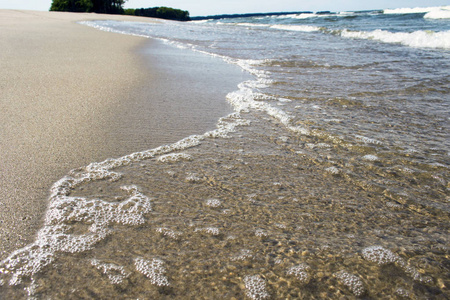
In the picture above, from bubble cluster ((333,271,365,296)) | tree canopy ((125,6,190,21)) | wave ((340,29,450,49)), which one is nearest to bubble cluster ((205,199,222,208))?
bubble cluster ((333,271,365,296))

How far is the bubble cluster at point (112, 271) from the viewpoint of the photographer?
4.35ft

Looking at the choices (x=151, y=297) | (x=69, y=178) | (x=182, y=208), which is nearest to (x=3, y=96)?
(x=69, y=178)

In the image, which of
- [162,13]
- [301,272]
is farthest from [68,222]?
[162,13]

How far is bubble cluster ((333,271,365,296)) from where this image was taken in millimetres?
1304

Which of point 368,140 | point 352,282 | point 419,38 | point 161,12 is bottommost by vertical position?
point 352,282

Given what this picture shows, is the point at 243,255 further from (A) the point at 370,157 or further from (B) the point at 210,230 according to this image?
(A) the point at 370,157

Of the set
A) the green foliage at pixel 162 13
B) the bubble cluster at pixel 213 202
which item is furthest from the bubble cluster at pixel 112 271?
the green foliage at pixel 162 13

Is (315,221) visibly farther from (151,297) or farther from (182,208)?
(151,297)

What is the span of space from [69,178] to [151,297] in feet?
3.73

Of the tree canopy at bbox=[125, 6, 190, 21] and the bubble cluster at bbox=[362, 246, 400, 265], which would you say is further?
the tree canopy at bbox=[125, 6, 190, 21]

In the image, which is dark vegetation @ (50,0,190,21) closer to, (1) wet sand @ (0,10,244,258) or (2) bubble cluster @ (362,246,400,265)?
(1) wet sand @ (0,10,244,258)

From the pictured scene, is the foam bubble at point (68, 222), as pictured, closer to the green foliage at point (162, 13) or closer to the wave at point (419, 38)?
the wave at point (419, 38)

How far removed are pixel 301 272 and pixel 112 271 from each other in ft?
2.66

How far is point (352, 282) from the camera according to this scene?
1344mm
